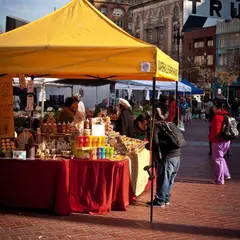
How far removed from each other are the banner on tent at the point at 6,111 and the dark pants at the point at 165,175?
2.48 metres

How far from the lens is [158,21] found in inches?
3563

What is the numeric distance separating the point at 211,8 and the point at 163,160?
5526 millimetres

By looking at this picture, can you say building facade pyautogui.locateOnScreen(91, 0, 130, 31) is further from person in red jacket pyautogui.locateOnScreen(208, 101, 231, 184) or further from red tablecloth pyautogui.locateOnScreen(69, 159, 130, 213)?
red tablecloth pyautogui.locateOnScreen(69, 159, 130, 213)

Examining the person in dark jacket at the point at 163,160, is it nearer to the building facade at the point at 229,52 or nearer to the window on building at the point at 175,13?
the building facade at the point at 229,52

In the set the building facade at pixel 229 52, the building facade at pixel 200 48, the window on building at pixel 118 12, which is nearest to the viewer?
the building facade at pixel 229 52

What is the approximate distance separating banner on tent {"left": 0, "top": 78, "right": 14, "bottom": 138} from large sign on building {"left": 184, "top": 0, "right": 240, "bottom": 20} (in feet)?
17.7

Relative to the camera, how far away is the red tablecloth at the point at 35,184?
6660 mm

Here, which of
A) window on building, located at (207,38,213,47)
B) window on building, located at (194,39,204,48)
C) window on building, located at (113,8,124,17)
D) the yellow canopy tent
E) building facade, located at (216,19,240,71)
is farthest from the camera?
window on building, located at (113,8,124,17)

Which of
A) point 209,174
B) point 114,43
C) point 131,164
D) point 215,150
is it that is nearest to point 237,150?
point 209,174

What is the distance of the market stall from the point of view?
636 centimetres

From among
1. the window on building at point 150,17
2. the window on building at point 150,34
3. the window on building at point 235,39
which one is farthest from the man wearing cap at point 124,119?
the window on building at point 150,34

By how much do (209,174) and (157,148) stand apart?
4224 mm

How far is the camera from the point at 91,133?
23.3 ft

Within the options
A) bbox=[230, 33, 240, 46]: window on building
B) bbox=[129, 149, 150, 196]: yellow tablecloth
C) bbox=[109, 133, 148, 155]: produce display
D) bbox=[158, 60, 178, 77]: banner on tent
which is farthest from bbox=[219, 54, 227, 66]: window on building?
bbox=[109, 133, 148, 155]: produce display
